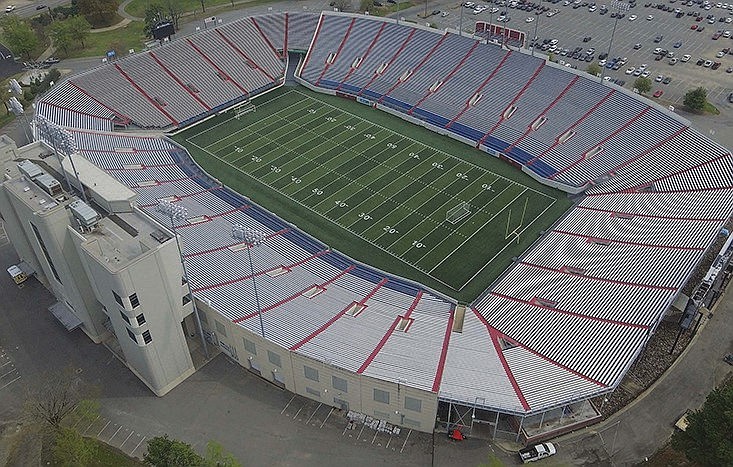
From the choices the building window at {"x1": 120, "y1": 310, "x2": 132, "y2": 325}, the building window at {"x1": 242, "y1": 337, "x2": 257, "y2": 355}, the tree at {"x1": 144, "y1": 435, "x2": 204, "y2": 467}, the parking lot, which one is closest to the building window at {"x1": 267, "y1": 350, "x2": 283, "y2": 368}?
the building window at {"x1": 242, "y1": 337, "x2": 257, "y2": 355}

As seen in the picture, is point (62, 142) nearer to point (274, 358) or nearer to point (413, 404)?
point (274, 358)

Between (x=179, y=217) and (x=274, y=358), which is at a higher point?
(x=179, y=217)

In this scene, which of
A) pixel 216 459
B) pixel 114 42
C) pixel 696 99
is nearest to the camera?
pixel 216 459

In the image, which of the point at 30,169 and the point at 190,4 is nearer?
the point at 30,169

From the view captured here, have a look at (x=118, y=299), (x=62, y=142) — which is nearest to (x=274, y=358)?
(x=118, y=299)

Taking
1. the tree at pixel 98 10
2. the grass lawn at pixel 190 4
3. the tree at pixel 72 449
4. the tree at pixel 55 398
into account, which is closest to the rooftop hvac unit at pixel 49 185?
the tree at pixel 55 398

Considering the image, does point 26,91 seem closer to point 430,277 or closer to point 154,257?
point 154,257

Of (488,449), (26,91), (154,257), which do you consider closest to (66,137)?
(154,257)

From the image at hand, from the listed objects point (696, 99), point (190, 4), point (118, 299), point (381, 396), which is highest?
point (118, 299)
